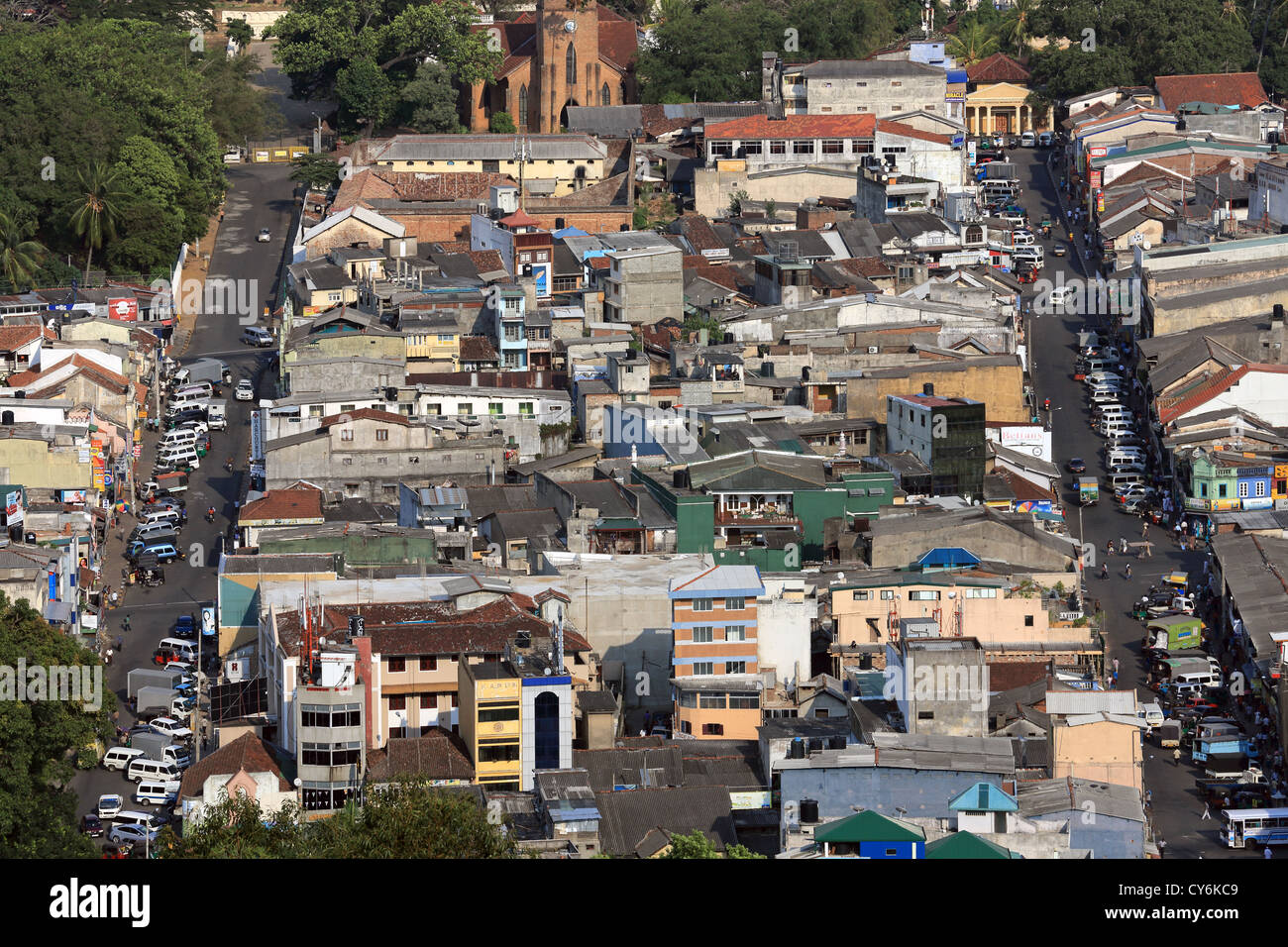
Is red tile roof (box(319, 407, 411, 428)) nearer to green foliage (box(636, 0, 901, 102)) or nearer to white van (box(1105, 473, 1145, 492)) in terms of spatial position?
white van (box(1105, 473, 1145, 492))

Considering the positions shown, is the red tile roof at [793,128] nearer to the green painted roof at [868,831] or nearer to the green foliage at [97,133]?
the green foliage at [97,133]

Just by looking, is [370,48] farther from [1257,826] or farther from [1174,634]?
[1257,826]

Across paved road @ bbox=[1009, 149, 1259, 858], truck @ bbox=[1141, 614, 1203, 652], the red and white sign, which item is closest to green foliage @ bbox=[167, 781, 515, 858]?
paved road @ bbox=[1009, 149, 1259, 858]

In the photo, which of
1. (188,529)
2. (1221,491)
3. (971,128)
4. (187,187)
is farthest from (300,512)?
(971,128)

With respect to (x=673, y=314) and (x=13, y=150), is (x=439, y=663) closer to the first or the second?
(x=673, y=314)

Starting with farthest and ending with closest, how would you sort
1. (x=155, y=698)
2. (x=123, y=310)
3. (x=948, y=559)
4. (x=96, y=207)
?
(x=96, y=207) → (x=123, y=310) → (x=948, y=559) → (x=155, y=698)

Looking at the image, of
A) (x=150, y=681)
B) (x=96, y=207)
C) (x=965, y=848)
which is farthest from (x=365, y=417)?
(x=965, y=848)

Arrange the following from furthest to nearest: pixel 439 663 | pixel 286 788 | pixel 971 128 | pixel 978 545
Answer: pixel 971 128
pixel 978 545
pixel 439 663
pixel 286 788
